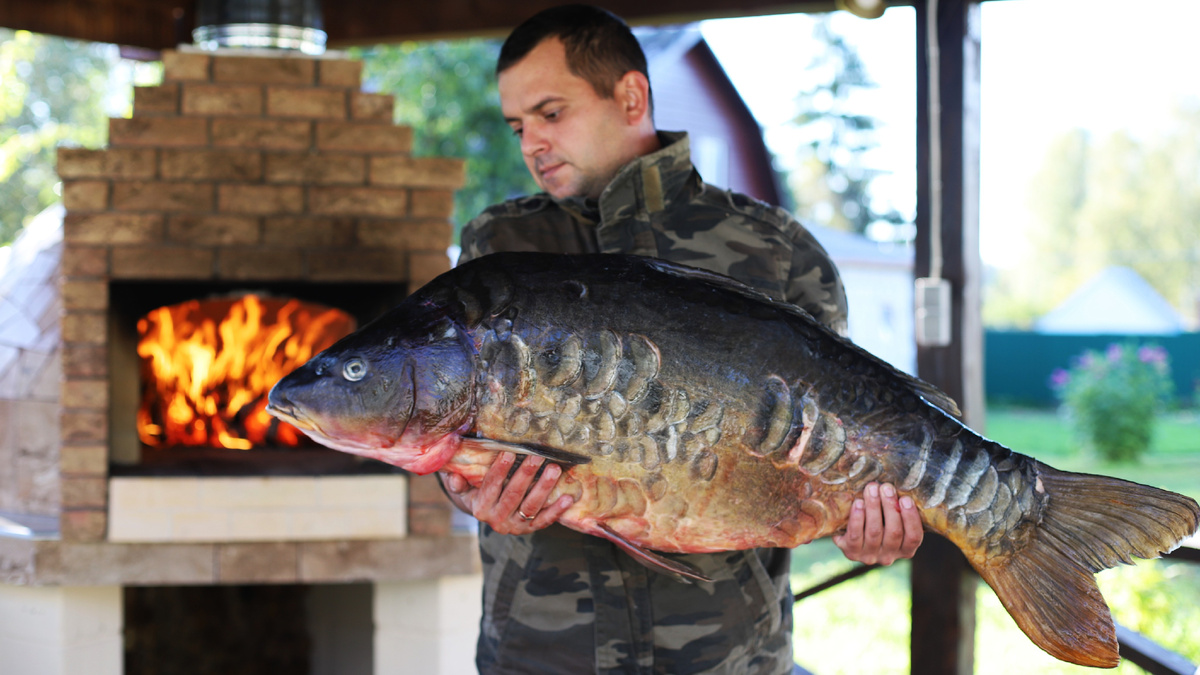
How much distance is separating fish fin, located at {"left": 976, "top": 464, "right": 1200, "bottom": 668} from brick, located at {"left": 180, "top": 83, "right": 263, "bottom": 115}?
309cm

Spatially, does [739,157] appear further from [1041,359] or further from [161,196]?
[161,196]

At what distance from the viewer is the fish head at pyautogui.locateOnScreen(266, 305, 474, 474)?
139 cm

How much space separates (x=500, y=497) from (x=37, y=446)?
301cm

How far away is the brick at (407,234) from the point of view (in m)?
3.54

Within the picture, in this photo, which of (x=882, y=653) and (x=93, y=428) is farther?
(x=882, y=653)

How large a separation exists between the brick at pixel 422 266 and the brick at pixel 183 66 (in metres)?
1.05

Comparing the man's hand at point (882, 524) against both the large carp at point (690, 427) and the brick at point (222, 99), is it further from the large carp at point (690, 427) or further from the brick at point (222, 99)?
the brick at point (222, 99)

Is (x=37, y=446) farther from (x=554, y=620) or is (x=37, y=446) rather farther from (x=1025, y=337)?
(x=1025, y=337)

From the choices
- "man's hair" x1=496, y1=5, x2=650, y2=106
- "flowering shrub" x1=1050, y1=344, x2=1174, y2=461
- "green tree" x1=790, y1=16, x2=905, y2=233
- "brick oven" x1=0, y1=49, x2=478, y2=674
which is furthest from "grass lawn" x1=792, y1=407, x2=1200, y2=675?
"green tree" x1=790, y1=16, x2=905, y2=233

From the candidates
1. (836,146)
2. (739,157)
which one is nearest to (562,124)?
(739,157)

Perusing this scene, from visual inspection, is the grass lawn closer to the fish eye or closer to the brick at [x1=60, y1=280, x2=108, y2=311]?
the fish eye

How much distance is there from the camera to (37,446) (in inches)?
146

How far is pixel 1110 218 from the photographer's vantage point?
40188 millimetres

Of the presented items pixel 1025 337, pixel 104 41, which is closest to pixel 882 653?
pixel 104 41
